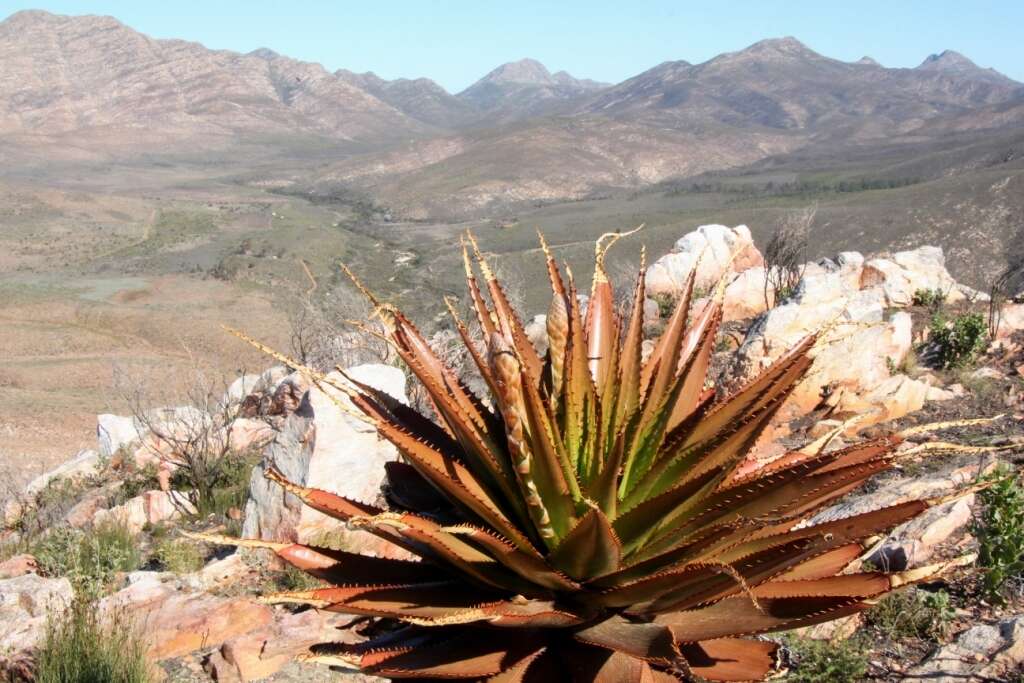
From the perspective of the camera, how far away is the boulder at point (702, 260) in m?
14.4

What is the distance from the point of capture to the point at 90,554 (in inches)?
205

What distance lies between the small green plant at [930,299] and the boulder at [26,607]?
1015 cm

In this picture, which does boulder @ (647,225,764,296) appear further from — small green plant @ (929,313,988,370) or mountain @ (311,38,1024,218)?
mountain @ (311,38,1024,218)

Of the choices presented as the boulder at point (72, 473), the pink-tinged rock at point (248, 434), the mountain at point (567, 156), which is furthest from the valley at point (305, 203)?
the pink-tinged rock at point (248, 434)

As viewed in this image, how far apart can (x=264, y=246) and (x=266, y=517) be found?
55.7 m

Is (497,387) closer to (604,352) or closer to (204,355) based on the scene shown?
(604,352)

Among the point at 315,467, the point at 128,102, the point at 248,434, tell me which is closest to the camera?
the point at 315,467

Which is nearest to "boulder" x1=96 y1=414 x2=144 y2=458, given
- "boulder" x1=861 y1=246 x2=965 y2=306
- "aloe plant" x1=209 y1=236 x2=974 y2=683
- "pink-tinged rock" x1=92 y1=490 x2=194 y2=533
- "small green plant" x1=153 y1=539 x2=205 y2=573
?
"pink-tinged rock" x1=92 y1=490 x2=194 y2=533

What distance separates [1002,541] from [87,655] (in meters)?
3.42

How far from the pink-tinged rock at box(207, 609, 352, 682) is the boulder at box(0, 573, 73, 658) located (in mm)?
742

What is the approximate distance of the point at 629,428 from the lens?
6.10 ft

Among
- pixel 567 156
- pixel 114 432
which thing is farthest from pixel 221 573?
pixel 567 156

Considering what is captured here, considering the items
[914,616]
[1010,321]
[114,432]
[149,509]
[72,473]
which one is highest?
[1010,321]

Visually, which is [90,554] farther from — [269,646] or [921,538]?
[921,538]
